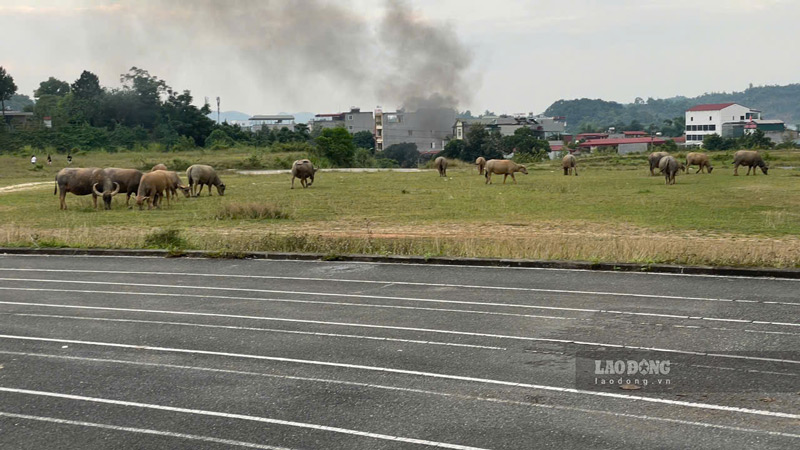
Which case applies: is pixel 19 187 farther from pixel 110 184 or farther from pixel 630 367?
pixel 630 367

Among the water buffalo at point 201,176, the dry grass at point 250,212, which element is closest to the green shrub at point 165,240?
the dry grass at point 250,212

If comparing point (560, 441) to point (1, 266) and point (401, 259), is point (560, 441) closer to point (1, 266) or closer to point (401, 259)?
point (401, 259)

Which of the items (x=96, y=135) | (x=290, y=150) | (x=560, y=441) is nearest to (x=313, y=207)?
(x=560, y=441)

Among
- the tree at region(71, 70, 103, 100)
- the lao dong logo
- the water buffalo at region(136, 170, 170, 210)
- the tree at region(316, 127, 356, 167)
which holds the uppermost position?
the tree at region(71, 70, 103, 100)

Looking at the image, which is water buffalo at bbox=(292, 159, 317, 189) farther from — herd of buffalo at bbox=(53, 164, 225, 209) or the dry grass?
the dry grass

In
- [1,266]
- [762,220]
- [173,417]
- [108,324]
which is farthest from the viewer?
[762,220]

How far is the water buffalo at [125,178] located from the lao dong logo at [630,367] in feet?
92.9

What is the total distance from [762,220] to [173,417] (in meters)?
21.4

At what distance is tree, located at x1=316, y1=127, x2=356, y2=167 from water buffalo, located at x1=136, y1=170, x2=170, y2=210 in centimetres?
4694

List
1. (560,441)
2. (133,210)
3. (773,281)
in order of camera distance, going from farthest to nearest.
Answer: (133,210) < (773,281) < (560,441)

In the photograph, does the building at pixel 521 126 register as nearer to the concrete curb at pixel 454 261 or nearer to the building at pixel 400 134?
→ the building at pixel 400 134

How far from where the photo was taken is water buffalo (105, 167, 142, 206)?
3419cm

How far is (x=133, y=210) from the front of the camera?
3306 cm

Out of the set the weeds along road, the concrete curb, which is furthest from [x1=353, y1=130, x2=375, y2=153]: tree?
the weeds along road
